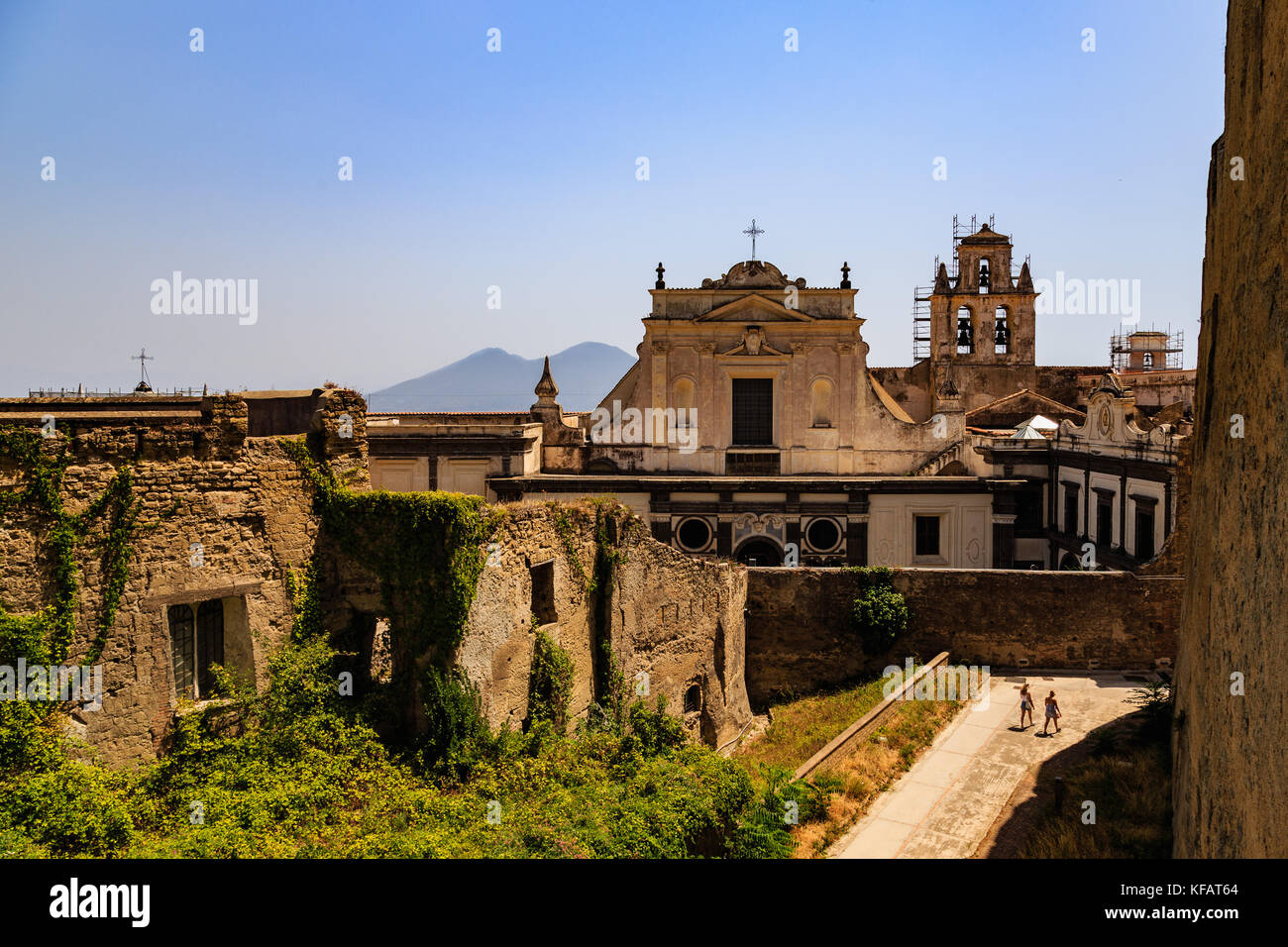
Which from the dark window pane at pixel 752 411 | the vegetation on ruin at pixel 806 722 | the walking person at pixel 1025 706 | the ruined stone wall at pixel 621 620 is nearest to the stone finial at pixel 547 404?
the dark window pane at pixel 752 411

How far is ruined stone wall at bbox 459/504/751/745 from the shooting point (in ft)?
44.4

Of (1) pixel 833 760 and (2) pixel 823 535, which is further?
(2) pixel 823 535

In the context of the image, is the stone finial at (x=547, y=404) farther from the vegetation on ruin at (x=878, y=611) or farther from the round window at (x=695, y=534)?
the vegetation on ruin at (x=878, y=611)

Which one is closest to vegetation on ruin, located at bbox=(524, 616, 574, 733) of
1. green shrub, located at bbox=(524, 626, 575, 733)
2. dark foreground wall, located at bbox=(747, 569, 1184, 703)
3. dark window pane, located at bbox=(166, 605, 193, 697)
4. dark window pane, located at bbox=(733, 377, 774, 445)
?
green shrub, located at bbox=(524, 626, 575, 733)

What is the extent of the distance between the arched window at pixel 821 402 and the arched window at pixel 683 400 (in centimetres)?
481

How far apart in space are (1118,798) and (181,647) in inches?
565

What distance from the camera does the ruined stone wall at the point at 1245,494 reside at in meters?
5.63

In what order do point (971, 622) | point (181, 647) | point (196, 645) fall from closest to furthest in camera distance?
point (181, 647) → point (196, 645) → point (971, 622)

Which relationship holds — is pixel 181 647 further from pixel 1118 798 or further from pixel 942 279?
pixel 942 279

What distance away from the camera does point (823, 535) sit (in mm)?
32344

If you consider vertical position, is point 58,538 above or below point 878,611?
above

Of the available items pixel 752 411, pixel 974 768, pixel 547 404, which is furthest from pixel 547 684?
pixel 547 404

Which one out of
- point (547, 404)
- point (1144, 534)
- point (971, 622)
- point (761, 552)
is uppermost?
point (547, 404)
